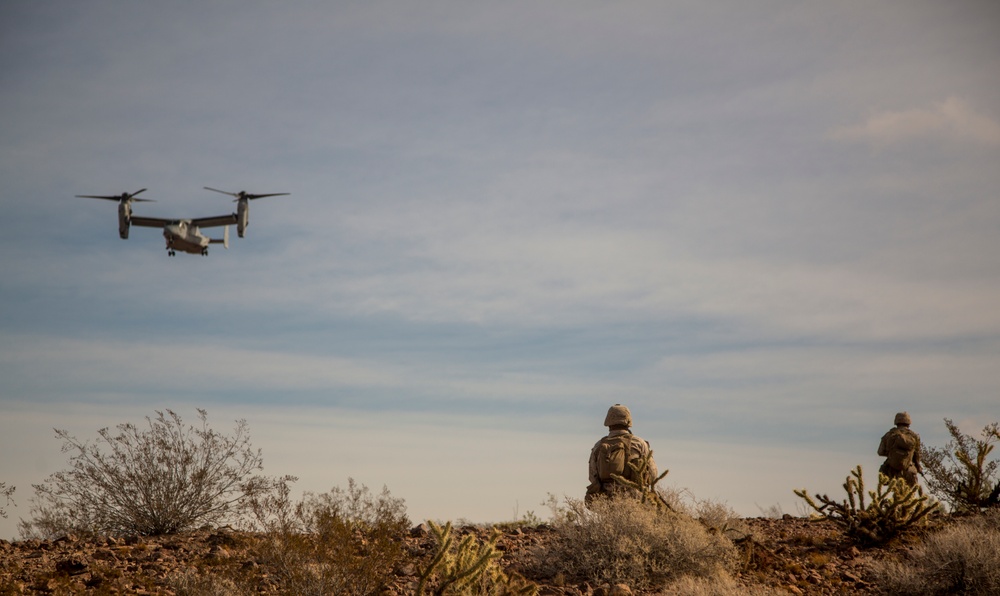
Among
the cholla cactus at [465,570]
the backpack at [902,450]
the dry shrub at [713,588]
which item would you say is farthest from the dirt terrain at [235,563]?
the backpack at [902,450]

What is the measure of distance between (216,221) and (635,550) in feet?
125

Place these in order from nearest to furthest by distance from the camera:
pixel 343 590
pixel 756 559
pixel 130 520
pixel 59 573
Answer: pixel 343 590 → pixel 59 573 → pixel 756 559 → pixel 130 520

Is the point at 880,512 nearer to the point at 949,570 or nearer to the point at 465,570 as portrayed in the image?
the point at 949,570

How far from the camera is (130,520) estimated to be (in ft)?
48.3

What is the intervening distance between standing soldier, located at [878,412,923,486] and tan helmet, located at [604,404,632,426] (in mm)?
7333

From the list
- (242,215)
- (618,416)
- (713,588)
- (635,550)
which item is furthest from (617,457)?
(242,215)

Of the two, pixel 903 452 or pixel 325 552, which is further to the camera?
pixel 903 452

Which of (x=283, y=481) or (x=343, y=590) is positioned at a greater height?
(x=283, y=481)

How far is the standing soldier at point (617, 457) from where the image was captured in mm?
14320

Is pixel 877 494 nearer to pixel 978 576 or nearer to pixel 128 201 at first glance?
pixel 978 576

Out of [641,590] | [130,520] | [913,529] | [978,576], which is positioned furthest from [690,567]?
[130,520]

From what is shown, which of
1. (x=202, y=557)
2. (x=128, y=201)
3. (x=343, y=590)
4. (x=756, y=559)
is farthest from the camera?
(x=128, y=201)

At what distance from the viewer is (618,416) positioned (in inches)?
587

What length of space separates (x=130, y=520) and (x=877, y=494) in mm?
12739
